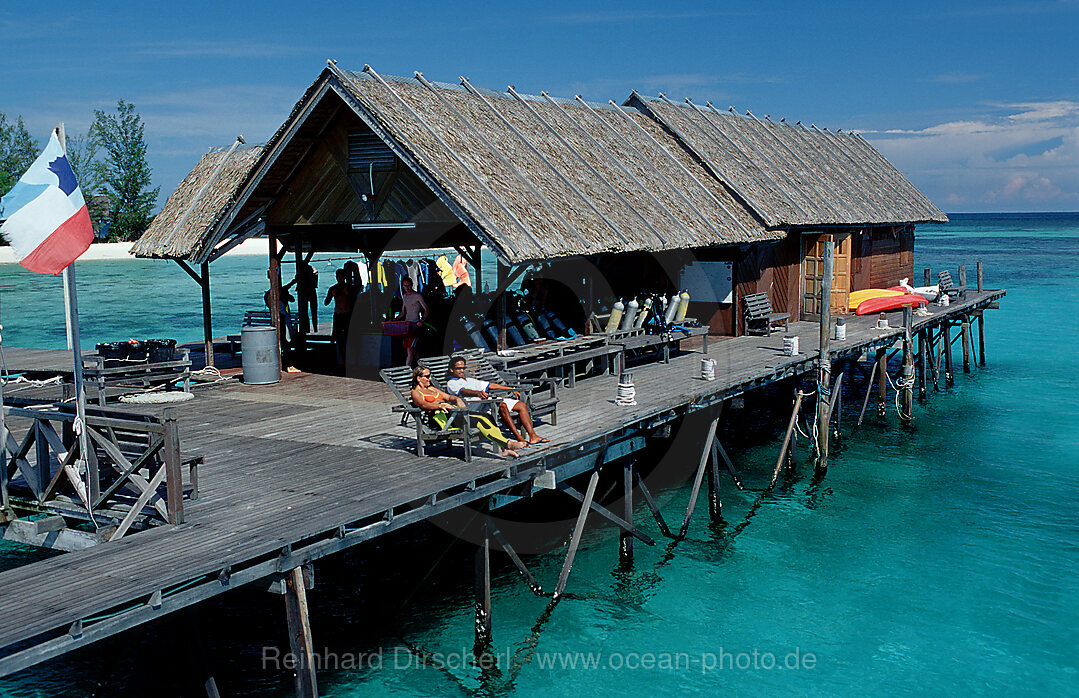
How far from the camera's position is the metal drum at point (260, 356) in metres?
17.8

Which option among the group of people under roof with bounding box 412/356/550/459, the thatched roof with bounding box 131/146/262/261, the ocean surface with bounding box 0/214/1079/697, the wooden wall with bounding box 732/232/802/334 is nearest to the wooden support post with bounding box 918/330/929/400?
the wooden wall with bounding box 732/232/802/334

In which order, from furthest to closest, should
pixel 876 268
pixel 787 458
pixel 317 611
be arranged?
1. pixel 876 268
2. pixel 787 458
3. pixel 317 611

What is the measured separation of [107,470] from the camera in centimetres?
1061

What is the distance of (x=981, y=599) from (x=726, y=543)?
4079 millimetres

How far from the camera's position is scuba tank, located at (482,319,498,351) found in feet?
58.4

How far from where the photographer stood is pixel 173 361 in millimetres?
16750

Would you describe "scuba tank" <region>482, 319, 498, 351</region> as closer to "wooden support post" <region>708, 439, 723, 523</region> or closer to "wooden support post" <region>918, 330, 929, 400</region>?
"wooden support post" <region>708, 439, 723, 523</region>

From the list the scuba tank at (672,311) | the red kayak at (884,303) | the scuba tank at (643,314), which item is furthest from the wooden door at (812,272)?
the scuba tank at (643,314)

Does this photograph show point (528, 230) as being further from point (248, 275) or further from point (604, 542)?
point (248, 275)

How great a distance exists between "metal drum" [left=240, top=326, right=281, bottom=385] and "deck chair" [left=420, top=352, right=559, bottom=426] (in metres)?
4.48

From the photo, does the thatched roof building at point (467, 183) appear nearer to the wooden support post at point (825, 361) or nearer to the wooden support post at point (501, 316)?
the wooden support post at point (501, 316)

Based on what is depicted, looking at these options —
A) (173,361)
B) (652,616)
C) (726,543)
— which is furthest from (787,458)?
(173,361)

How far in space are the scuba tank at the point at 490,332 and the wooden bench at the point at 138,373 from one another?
209 inches

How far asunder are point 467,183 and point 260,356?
534 cm
